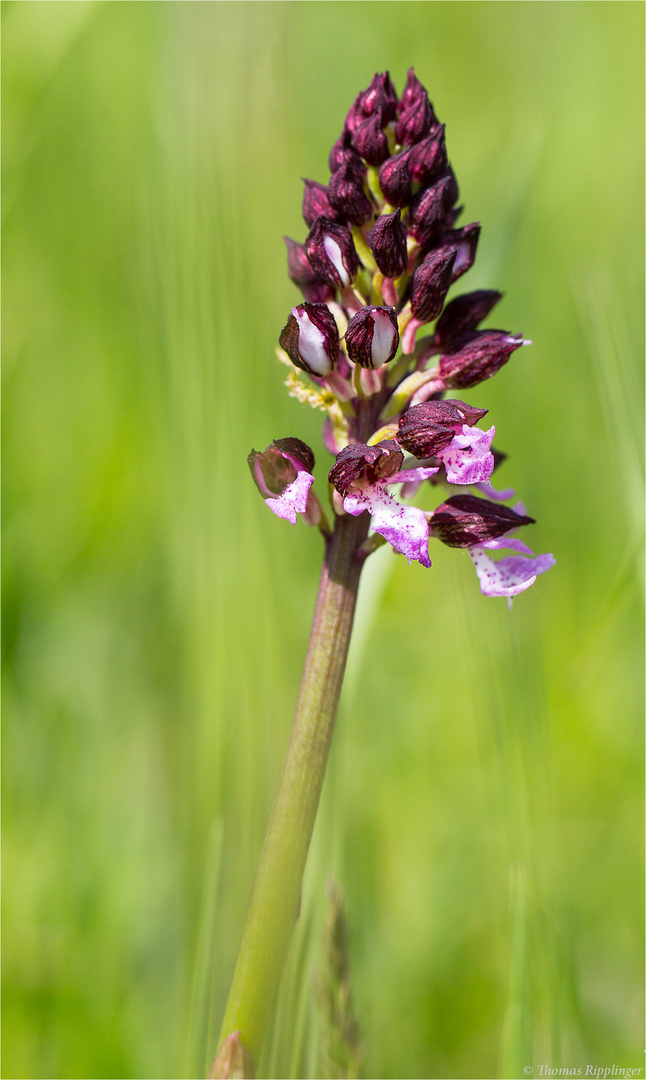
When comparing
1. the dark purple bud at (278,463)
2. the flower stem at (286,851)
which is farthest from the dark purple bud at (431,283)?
the flower stem at (286,851)

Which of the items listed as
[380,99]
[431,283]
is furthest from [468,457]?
[380,99]

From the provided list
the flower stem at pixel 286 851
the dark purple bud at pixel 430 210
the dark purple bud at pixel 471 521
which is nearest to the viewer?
the flower stem at pixel 286 851

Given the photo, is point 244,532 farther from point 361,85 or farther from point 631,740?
point 361,85

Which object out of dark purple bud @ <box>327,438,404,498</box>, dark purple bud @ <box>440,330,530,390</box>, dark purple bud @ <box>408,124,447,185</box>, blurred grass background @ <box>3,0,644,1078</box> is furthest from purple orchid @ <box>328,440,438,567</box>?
dark purple bud @ <box>408,124,447,185</box>

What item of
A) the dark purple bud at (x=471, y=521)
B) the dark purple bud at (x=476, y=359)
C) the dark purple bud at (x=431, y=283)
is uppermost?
the dark purple bud at (x=431, y=283)

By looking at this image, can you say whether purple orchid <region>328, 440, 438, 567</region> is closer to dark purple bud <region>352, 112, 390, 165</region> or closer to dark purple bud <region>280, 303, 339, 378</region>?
dark purple bud <region>280, 303, 339, 378</region>

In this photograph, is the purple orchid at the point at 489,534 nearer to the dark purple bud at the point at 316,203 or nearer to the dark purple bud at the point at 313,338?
the dark purple bud at the point at 313,338

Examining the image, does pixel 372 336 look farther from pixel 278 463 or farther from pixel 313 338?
pixel 278 463
